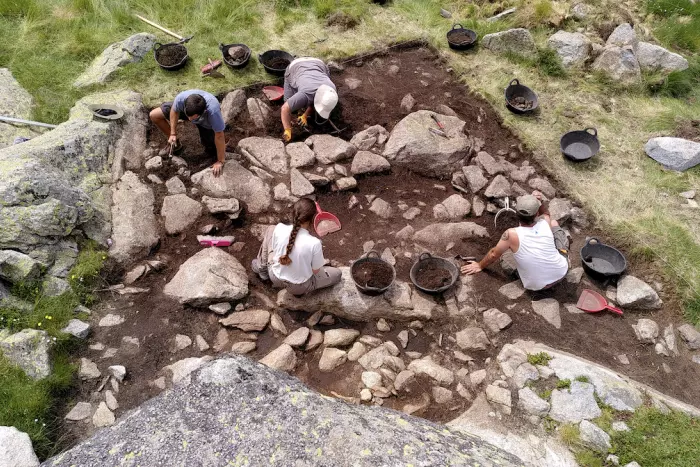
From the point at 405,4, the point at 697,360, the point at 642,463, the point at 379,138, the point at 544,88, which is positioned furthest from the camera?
the point at 405,4

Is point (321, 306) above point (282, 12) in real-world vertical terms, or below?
below

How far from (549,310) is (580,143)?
3.27 m

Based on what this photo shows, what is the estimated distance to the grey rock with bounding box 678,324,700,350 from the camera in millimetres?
5145

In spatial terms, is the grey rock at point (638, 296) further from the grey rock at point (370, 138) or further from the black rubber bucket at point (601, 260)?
the grey rock at point (370, 138)

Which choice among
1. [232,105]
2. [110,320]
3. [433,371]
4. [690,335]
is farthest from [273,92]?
[690,335]

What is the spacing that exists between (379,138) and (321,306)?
303 cm

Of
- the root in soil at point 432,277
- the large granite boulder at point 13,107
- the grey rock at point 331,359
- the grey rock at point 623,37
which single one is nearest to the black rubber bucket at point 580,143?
the grey rock at point 623,37

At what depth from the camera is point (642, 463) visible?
12.8ft

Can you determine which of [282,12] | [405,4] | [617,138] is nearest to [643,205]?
[617,138]

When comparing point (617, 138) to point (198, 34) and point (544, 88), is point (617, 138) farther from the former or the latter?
point (198, 34)

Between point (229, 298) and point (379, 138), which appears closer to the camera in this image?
point (229, 298)

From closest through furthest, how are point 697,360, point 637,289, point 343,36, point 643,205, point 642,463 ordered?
point 642,463
point 697,360
point 637,289
point 643,205
point 343,36

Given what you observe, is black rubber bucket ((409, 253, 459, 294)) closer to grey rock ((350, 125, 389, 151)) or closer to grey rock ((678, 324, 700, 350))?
grey rock ((350, 125, 389, 151))

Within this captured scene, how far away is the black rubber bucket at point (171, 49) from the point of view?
7.96m
